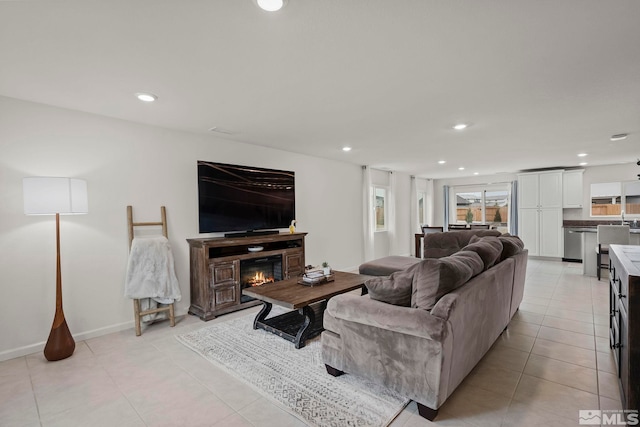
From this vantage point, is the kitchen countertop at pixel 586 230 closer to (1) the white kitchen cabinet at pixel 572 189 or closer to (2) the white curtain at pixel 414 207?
(1) the white kitchen cabinet at pixel 572 189

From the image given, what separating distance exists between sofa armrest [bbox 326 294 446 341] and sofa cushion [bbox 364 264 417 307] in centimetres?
5

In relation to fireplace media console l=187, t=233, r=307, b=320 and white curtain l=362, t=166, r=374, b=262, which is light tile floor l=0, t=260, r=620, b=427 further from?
white curtain l=362, t=166, r=374, b=262

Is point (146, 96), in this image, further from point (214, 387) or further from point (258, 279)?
point (258, 279)

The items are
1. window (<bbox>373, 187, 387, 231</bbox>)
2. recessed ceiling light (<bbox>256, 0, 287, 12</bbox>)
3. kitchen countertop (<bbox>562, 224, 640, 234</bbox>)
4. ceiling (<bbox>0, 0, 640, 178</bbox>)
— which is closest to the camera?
recessed ceiling light (<bbox>256, 0, 287, 12</bbox>)

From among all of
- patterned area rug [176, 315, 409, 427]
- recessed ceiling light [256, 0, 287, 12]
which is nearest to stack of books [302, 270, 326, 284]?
patterned area rug [176, 315, 409, 427]

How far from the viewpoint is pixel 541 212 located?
7.29 m

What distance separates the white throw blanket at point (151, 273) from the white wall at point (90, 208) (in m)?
0.26

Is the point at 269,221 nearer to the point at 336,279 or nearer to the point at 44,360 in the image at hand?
the point at 336,279

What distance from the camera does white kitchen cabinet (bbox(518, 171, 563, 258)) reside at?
7.09 metres

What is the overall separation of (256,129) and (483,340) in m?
3.22

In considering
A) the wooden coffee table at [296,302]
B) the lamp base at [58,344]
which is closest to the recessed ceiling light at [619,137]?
the wooden coffee table at [296,302]

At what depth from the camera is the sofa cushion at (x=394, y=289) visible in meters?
1.99

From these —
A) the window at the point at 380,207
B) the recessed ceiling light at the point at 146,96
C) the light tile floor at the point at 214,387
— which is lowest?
the light tile floor at the point at 214,387

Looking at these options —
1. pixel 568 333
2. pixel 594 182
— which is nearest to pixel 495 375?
pixel 568 333
